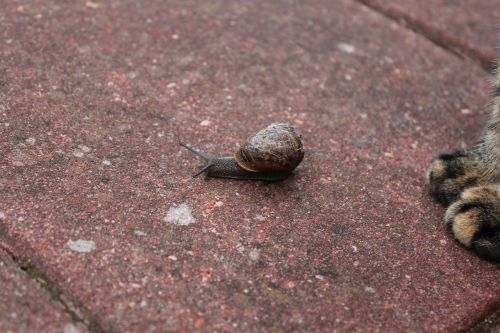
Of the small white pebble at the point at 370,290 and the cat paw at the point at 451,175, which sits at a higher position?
the cat paw at the point at 451,175

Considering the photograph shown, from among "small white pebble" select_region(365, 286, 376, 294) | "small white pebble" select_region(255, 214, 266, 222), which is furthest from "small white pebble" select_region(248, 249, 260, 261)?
"small white pebble" select_region(365, 286, 376, 294)

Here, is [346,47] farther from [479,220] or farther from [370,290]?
[370,290]

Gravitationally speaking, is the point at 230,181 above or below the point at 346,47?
below

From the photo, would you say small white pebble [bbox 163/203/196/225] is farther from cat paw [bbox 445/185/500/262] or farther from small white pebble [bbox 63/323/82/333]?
cat paw [bbox 445/185/500/262]

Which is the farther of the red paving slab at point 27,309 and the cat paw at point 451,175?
the cat paw at point 451,175

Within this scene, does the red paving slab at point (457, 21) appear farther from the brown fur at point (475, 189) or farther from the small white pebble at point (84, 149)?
the small white pebble at point (84, 149)

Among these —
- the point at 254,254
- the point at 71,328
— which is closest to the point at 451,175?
the point at 254,254

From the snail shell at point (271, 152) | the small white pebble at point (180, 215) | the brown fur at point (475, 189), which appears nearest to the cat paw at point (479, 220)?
the brown fur at point (475, 189)
